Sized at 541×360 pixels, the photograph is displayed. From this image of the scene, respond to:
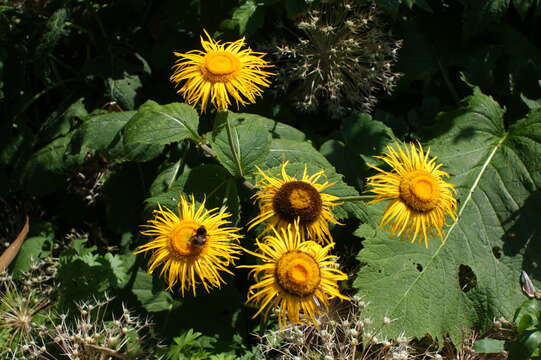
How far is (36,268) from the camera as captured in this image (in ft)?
10.3

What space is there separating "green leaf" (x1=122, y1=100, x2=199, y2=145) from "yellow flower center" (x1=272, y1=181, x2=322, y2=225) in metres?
0.64

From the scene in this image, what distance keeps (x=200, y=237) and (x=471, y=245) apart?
69.1 inches

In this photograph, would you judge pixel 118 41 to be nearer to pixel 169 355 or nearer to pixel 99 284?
pixel 99 284

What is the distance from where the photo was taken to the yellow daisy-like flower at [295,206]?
83.2 inches

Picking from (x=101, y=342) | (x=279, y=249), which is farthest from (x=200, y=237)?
(x=101, y=342)

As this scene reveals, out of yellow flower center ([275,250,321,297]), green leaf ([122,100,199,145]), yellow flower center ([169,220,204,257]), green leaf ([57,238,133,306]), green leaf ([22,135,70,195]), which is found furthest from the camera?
green leaf ([22,135,70,195])

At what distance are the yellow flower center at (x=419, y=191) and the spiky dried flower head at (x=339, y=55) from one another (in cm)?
124

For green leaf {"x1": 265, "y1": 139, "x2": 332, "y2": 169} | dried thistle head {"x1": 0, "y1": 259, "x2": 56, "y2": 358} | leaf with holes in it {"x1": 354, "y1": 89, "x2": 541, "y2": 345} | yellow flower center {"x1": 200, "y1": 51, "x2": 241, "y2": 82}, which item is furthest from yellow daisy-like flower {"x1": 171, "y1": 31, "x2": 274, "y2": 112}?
dried thistle head {"x1": 0, "y1": 259, "x2": 56, "y2": 358}

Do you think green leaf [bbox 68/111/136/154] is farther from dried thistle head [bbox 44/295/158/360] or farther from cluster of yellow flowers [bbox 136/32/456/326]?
dried thistle head [bbox 44/295/158/360]

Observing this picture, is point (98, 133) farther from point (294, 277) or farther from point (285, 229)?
point (294, 277)

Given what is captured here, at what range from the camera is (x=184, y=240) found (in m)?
2.10

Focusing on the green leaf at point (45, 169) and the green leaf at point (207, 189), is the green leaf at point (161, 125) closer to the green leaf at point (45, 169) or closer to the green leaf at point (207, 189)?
the green leaf at point (207, 189)

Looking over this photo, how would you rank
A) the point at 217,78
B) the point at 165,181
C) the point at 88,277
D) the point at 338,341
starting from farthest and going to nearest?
the point at 88,277, the point at 165,181, the point at 338,341, the point at 217,78

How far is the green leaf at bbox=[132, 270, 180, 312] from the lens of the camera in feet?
9.83
